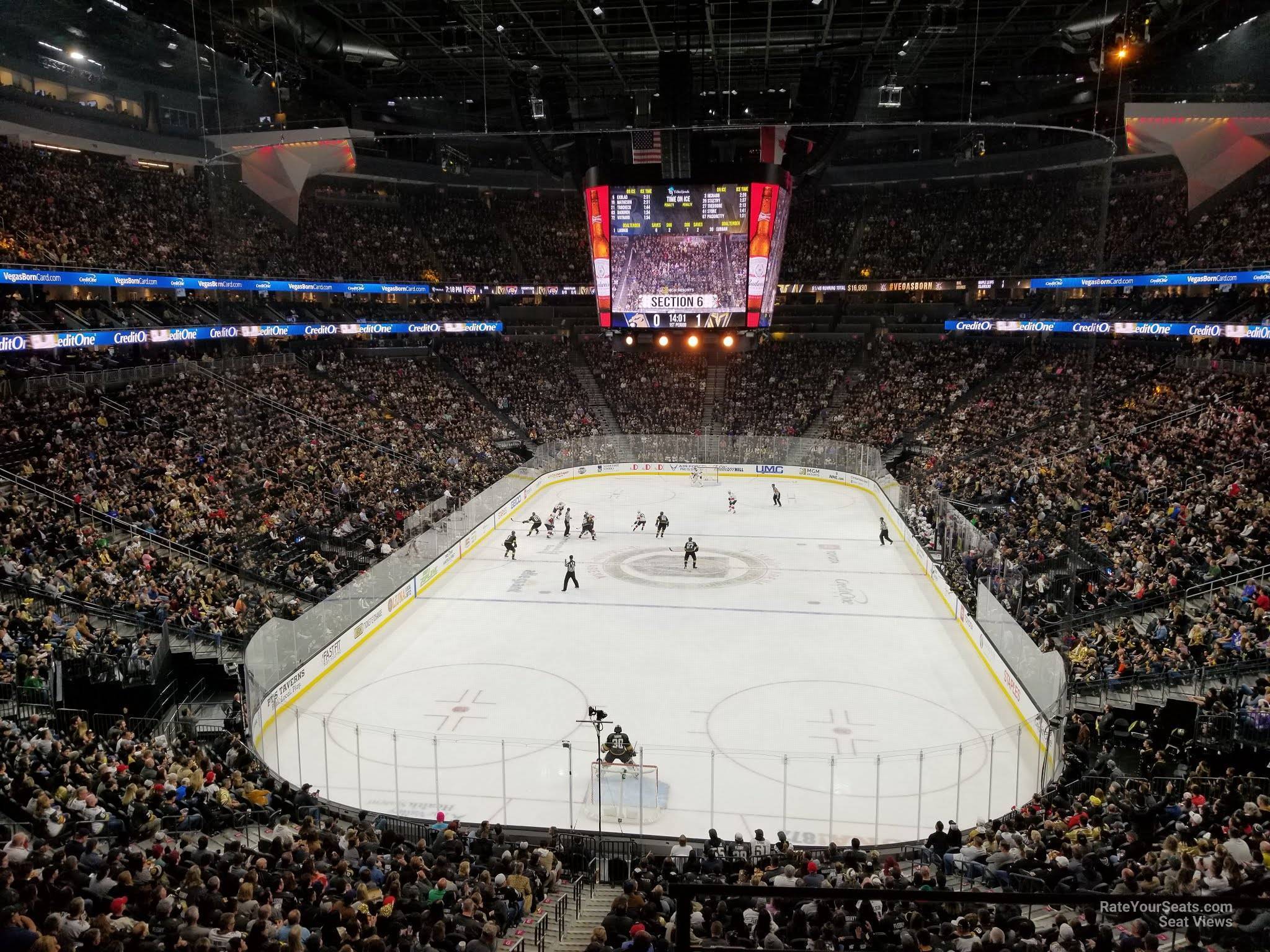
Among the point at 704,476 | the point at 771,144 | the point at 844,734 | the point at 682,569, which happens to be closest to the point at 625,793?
the point at 844,734

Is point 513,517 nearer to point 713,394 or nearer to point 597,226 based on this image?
point 597,226

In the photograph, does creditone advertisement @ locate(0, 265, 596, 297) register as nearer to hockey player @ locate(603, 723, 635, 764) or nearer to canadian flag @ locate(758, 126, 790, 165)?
hockey player @ locate(603, 723, 635, 764)

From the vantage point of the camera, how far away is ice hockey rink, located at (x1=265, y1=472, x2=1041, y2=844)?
489 inches

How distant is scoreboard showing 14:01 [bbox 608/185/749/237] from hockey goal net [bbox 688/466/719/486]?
525 inches

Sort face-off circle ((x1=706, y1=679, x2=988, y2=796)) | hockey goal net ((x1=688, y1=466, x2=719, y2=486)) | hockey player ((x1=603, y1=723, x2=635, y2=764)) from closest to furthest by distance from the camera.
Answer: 1. hockey player ((x1=603, y1=723, x2=635, y2=764))
2. face-off circle ((x1=706, y1=679, x2=988, y2=796))
3. hockey goal net ((x1=688, y1=466, x2=719, y2=486))

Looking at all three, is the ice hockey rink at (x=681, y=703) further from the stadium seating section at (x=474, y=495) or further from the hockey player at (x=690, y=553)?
the stadium seating section at (x=474, y=495)

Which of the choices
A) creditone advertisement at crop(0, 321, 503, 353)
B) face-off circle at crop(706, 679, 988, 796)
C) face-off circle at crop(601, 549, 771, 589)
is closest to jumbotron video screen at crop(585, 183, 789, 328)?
face-off circle at crop(601, 549, 771, 589)

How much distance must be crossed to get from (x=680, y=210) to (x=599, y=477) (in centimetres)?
1552

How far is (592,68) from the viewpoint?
94.4 ft

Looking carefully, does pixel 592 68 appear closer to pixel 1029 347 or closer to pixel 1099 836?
pixel 1029 347

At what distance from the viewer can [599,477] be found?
135ft

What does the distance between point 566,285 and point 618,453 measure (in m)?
12.9

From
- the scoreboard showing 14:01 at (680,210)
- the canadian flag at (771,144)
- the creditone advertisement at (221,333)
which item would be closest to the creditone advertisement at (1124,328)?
the canadian flag at (771,144)

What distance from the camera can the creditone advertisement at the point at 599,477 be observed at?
15031mm
